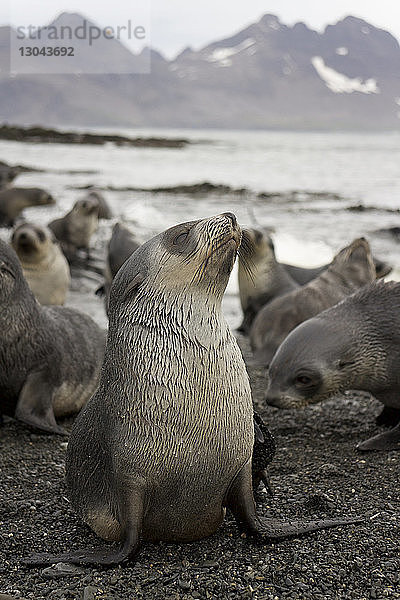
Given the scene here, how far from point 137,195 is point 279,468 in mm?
19935

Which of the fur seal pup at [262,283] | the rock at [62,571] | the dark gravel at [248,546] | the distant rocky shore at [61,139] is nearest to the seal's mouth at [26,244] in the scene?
the fur seal pup at [262,283]

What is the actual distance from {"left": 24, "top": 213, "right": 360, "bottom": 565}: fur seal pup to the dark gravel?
0.10m

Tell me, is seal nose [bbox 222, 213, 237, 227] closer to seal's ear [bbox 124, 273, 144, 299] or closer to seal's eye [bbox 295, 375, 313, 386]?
seal's ear [bbox 124, 273, 144, 299]

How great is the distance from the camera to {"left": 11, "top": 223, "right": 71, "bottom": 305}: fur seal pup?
30.4 ft

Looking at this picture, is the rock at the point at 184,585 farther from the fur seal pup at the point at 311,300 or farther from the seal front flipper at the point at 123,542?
the fur seal pup at the point at 311,300

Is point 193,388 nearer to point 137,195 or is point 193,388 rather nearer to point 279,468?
point 279,468

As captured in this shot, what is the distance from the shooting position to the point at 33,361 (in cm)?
532

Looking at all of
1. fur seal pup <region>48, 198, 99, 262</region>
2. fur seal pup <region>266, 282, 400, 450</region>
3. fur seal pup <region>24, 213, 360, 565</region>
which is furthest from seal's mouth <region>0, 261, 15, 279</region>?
fur seal pup <region>48, 198, 99, 262</region>

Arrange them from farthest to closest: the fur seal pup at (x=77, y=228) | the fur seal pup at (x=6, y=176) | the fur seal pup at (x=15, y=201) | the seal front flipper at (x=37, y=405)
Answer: the fur seal pup at (x=6, y=176)
the fur seal pup at (x=15, y=201)
the fur seal pup at (x=77, y=228)
the seal front flipper at (x=37, y=405)

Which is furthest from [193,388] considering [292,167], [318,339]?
[292,167]

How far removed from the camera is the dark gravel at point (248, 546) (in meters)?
3.02

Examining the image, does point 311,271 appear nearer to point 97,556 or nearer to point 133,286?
point 133,286

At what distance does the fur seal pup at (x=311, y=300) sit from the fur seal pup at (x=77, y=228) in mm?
5632

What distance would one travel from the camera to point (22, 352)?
17.3 feet
